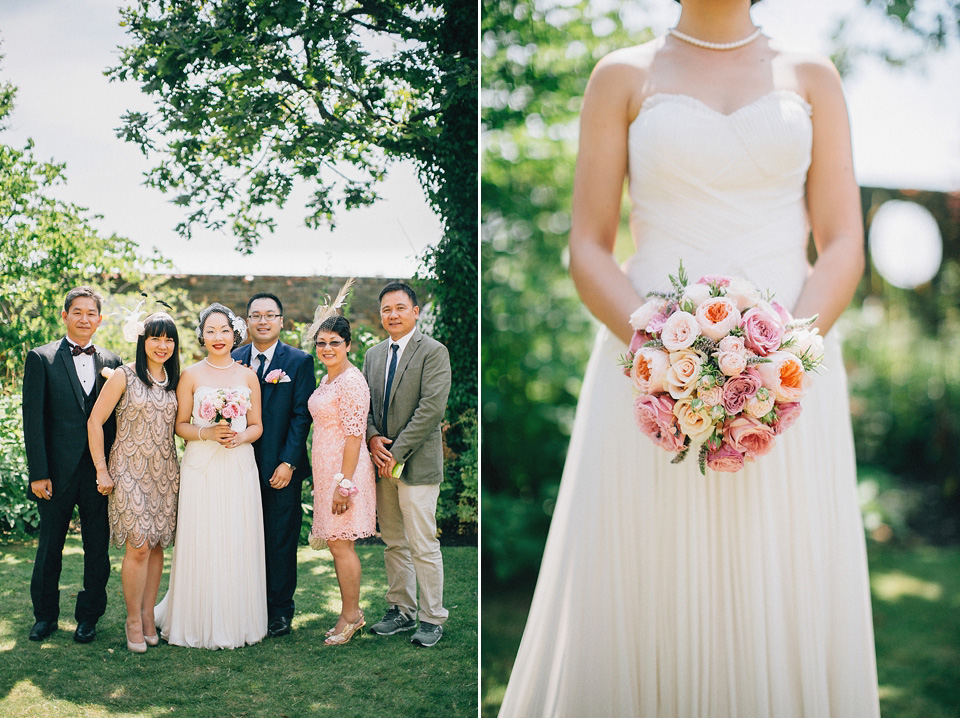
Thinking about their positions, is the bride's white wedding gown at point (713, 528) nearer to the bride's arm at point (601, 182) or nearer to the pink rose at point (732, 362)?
the bride's arm at point (601, 182)

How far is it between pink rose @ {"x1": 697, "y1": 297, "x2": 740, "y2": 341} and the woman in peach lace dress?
1.37 metres

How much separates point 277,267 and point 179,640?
3.99 feet

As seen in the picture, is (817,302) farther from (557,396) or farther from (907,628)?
(907,628)

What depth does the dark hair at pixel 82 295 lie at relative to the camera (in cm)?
224

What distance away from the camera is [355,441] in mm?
2506

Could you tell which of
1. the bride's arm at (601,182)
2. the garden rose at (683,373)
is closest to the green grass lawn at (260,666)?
the bride's arm at (601,182)

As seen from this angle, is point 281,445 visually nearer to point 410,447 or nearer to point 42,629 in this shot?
point 410,447

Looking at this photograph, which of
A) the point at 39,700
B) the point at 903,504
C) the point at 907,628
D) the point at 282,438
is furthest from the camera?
the point at 903,504

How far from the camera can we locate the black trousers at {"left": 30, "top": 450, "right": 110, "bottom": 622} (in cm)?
223

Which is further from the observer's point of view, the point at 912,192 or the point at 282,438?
the point at 912,192

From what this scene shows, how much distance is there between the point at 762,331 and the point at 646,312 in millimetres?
220

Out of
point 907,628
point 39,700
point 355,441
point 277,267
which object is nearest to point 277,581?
point 355,441

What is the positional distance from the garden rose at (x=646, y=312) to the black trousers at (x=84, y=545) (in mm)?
1692

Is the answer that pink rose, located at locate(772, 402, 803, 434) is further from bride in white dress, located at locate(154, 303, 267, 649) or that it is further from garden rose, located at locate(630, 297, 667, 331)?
bride in white dress, located at locate(154, 303, 267, 649)
